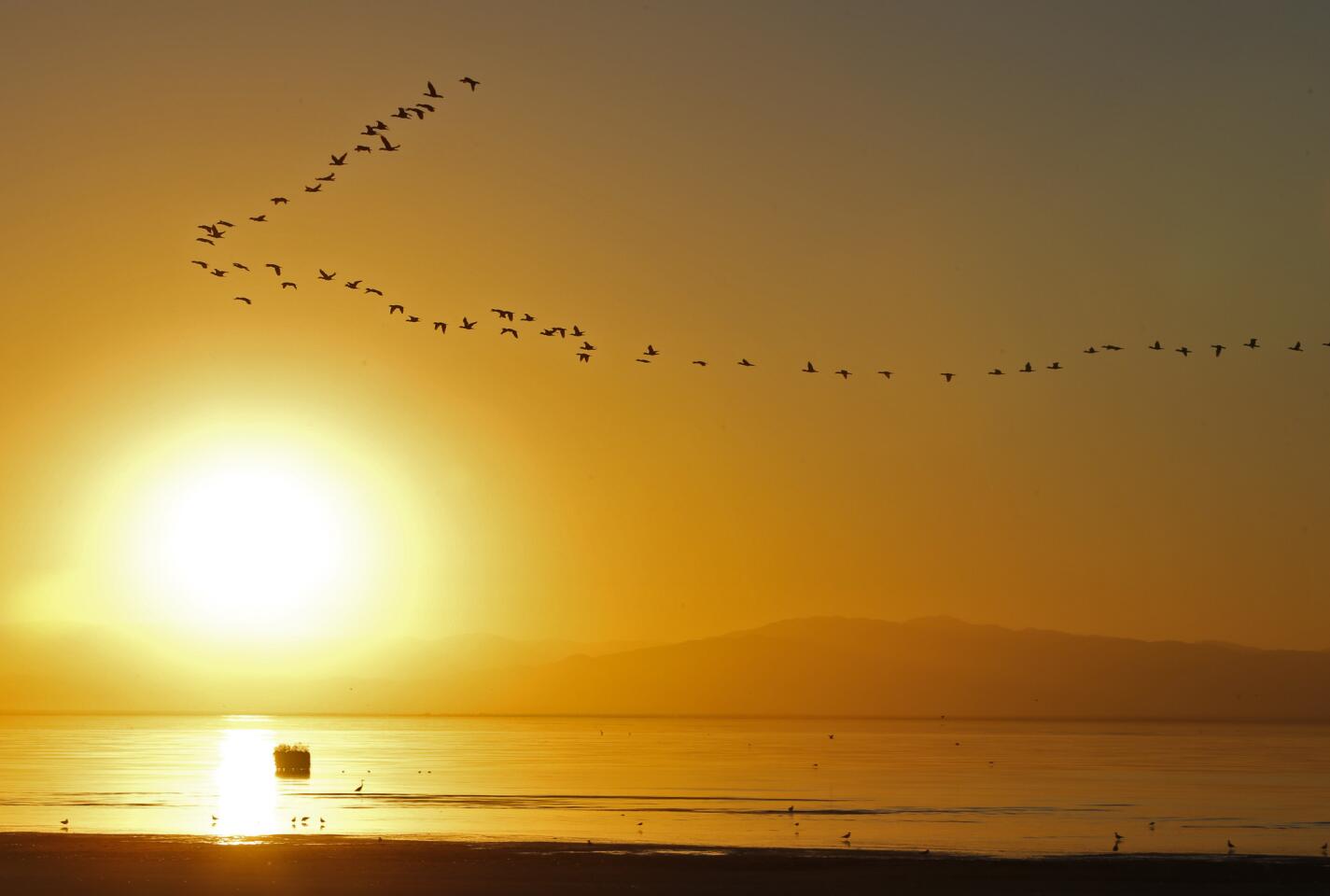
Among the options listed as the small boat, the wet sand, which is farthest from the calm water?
the wet sand

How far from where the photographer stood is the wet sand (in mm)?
41656

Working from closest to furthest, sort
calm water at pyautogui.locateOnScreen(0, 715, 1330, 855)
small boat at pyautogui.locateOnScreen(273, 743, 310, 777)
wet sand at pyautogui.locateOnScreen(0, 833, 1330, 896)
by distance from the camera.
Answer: wet sand at pyautogui.locateOnScreen(0, 833, 1330, 896), calm water at pyautogui.locateOnScreen(0, 715, 1330, 855), small boat at pyautogui.locateOnScreen(273, 743, 310, 777)

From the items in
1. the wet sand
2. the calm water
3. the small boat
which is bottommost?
the wet sand

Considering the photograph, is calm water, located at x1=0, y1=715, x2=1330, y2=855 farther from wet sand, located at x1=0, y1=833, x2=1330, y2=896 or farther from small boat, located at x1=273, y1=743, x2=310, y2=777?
wet sand, located at x1=0, y1=833, x2=1330, y2=896

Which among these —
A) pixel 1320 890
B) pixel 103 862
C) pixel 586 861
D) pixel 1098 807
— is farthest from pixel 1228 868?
pixel 1098 807

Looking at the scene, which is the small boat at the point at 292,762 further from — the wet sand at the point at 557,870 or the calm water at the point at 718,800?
the wet sand at the point at 557,870

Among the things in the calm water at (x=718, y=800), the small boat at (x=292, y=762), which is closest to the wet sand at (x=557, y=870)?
the calm water at (x=718, y=800)

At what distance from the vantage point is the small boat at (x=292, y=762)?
117m

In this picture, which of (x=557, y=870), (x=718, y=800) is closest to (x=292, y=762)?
(x=718, y=800)

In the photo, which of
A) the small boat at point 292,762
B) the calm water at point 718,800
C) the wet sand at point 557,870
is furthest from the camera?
the small boat at point 292,762

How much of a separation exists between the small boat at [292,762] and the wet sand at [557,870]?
203ft

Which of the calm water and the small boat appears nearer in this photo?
the calm water

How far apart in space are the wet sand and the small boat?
61.9 meters

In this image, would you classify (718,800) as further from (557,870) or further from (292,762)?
(557,870)
